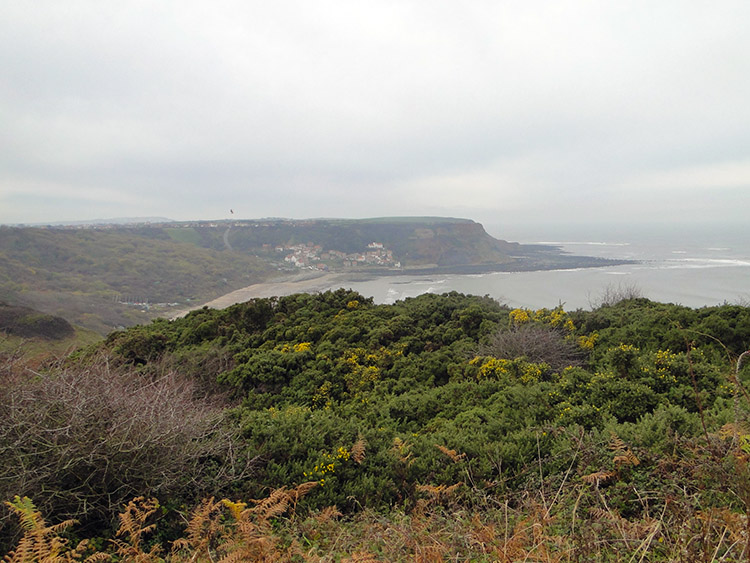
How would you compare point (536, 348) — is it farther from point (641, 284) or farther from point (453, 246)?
point (453, 246)

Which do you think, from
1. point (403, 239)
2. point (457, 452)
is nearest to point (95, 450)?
point (457, 452)

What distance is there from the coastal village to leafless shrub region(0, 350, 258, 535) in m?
52.3

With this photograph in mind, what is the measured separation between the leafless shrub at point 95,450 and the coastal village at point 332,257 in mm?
52303

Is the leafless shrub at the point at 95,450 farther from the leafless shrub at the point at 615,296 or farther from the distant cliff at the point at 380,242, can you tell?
the distant cliff at the point at 380,242

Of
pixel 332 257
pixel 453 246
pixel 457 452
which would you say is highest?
pixel 453 246

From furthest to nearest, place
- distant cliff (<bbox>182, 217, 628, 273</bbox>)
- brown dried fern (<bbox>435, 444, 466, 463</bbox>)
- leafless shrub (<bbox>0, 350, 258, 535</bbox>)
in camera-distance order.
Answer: distant cliff (<bbox>182, 217, 628, 273</bbox>) < brown dried fern (<bbox>435, 444, 466, 463</bbox>) < leafless shrub (<bbox>0, 350, 258, 535</bbox>)

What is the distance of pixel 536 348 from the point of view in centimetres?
727

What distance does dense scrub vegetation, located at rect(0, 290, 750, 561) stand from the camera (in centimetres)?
231

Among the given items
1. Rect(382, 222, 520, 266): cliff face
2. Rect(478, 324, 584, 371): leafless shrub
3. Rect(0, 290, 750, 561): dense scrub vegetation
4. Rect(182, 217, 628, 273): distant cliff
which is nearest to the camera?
Rect(0, 290, 750, 561): dense scrub vegetation

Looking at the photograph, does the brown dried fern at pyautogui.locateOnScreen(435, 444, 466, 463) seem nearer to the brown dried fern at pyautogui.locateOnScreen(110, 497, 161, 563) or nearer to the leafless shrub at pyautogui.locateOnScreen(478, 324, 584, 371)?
the brown dried fern at pyautogui.locateOnScreen(110, 497, 161, 563)

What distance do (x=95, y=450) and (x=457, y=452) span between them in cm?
328

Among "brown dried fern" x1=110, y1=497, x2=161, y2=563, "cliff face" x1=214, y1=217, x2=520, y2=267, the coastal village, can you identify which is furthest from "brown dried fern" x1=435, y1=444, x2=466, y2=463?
"cliff face" x1=214, y1=217, x2=520, y2=267

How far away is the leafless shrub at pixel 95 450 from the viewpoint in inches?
113

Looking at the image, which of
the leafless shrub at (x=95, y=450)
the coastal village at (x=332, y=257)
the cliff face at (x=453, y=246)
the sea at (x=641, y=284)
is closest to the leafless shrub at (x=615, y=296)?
the sea at (x=641, y=284)
